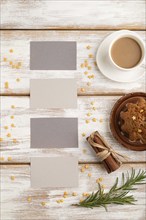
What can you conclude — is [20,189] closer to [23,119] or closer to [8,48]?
[23,119]

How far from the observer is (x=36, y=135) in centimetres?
109

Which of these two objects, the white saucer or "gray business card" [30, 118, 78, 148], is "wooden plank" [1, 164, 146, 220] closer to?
"gray business card" [30, 118, 78, 148]

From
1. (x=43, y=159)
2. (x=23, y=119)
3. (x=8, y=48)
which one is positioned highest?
(x=8, y=48)

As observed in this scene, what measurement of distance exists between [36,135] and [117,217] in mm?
341

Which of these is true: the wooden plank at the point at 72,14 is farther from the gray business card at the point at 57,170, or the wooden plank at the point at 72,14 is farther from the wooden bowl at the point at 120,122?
the gray business card at the point at 57,170

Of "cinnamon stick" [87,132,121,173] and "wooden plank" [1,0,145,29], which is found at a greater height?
"wooden plank" [1,0,145,29]

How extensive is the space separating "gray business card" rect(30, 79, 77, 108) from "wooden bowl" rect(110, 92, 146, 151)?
12cm

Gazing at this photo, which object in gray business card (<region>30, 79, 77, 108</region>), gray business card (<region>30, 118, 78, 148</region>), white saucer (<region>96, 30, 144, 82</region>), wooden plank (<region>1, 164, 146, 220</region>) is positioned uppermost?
white saucer (<region>96, 30, 144, 82</region>)

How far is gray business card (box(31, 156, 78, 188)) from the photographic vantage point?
3.55ft

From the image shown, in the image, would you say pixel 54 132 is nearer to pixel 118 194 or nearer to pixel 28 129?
pixel 28 129

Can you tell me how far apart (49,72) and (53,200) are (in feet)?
1.24

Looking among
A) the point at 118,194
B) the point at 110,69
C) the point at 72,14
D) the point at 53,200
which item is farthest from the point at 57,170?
the point at 72,14

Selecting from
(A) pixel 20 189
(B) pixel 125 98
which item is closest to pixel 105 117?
(B) pixel 125 98

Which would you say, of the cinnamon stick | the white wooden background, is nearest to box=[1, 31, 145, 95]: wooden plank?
the white wooden background
